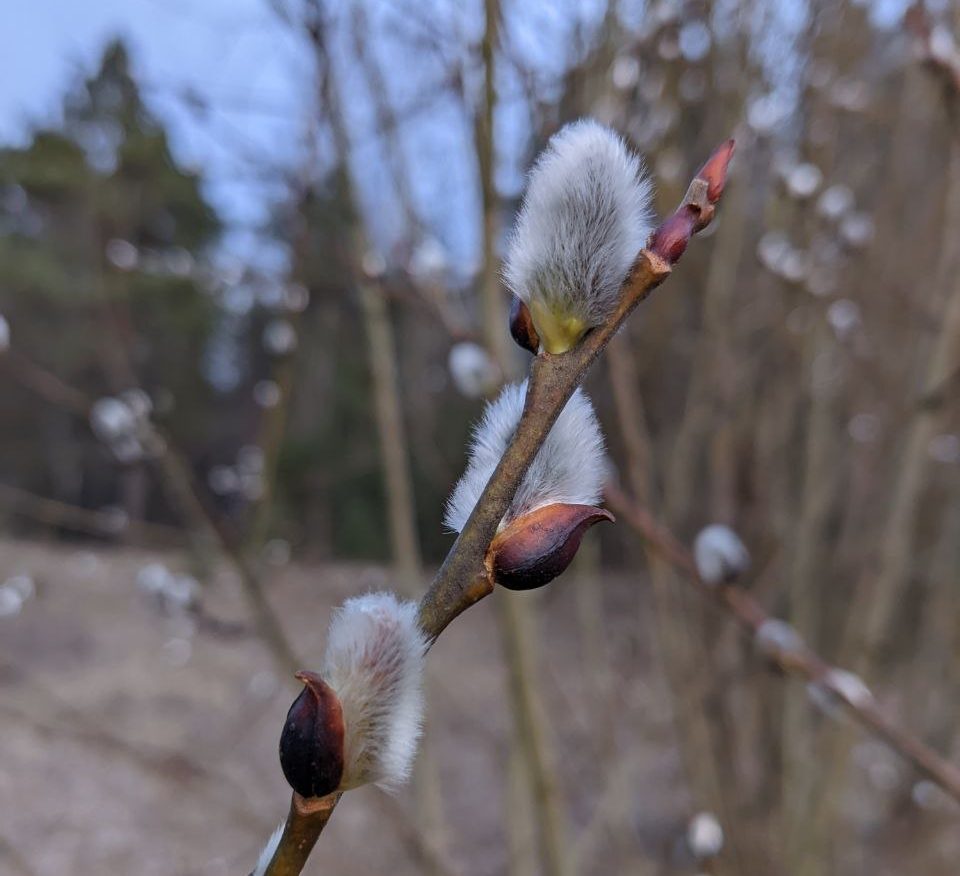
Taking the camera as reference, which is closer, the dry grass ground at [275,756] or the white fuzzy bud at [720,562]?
the white fuzzy bud at [720,562]

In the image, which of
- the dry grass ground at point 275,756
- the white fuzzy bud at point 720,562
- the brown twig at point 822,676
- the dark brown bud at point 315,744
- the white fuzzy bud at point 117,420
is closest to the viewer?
the dark brown bud at point 315,744

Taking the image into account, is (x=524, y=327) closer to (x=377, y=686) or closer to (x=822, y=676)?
(x=377, y=686)

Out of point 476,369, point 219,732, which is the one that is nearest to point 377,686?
point 476,369

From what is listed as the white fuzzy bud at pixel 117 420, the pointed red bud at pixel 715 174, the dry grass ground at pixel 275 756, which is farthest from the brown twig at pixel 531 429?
the white fuzzy bud at pixel 117 420

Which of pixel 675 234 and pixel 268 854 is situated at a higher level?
pixel 675 234

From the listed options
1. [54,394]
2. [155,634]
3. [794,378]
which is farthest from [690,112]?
[155,634]

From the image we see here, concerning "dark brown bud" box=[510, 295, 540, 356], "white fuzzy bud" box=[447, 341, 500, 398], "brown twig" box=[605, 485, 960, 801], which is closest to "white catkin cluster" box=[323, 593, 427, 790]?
"dark brown bud" box=[510, 295, 540, 356]

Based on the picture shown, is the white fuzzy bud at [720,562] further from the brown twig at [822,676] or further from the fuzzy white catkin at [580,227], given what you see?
the fuzzy white catkin at [580,227]
